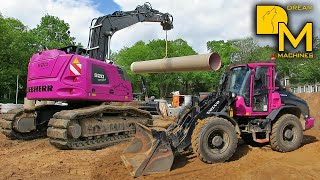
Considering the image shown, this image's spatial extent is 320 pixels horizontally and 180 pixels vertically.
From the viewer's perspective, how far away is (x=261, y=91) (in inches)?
364

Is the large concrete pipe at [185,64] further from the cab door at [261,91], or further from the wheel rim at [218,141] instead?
the wheel rim at [218,141]

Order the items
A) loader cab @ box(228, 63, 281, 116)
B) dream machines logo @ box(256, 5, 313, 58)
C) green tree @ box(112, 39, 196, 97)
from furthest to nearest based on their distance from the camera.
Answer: green tree @ box(112, 39, 196, 97), dream machines logo @ box(256, 5, 313, 58), loader cab @ box(228, 63, 281, 116)

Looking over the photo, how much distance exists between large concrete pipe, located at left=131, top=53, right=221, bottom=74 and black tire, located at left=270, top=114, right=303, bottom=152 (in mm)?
2115

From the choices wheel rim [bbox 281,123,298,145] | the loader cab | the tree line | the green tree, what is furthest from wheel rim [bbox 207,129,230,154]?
the green tree

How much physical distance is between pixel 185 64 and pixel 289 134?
3.20 meters

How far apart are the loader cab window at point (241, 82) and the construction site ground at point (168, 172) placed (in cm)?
143

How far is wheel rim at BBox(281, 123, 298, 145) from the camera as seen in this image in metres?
9.22

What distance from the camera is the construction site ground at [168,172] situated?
6.84m

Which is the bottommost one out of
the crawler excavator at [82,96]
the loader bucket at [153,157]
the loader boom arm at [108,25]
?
the loader bucket at [153,157]

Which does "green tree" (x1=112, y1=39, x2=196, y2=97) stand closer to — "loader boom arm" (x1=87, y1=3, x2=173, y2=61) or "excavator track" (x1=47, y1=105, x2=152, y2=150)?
"loader boom arm" (x1=87, y1=3, x2=173, y2=61)

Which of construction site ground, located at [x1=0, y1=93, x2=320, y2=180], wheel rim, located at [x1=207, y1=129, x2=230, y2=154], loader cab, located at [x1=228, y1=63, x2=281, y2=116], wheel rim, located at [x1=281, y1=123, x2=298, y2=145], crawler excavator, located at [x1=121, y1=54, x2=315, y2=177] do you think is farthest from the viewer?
wheel rim, located at [x1=281, y1=123, x2=298, y2=145]

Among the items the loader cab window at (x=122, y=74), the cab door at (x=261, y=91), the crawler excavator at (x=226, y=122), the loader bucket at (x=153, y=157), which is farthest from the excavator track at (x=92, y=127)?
the cab door at (x=261, y=91)

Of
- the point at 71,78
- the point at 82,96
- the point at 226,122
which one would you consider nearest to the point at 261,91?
the point at 226,122

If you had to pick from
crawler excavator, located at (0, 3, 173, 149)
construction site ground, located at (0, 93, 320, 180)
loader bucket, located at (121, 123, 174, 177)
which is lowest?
construction site ground, located at (0, 93, 320, 180)
